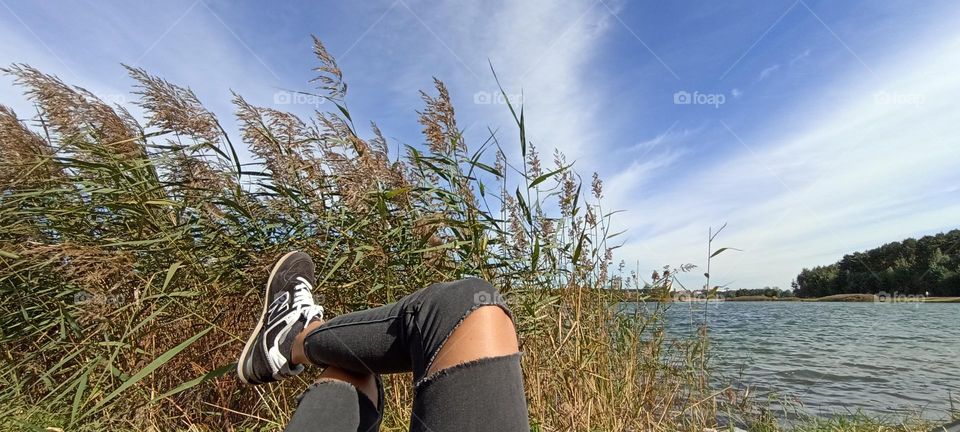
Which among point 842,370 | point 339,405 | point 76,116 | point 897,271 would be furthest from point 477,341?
point 897,271

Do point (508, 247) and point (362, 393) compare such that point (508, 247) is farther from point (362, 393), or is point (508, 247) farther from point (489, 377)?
point (489, 377)

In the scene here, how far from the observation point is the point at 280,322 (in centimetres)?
163

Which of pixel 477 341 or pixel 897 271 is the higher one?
pixel 897 271

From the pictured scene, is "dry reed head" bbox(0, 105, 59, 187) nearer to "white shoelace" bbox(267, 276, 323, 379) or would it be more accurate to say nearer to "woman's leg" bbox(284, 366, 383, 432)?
"white shoelace" bbox(267, 276, 323, 379)

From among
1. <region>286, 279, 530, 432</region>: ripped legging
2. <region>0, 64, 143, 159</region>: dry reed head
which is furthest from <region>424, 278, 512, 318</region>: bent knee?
<region>0, 64, 143, 159</region>: dry reed head

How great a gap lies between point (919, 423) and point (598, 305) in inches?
103

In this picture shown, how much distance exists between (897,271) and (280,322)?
42.9 metres

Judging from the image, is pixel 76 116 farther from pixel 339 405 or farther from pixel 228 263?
pixel 339 405

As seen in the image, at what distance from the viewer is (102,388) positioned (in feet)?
6.73

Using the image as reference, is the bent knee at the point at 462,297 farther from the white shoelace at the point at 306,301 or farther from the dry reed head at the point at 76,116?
the dry reed head at the point at 76,116

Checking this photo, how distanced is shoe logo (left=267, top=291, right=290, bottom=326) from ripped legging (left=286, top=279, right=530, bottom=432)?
36 centimetres

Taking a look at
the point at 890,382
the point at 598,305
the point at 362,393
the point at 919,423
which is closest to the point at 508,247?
the point at 598,305

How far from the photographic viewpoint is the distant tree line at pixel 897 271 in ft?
109

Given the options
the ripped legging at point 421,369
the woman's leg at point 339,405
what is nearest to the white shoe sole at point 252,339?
the ripped legging at point 421,369
